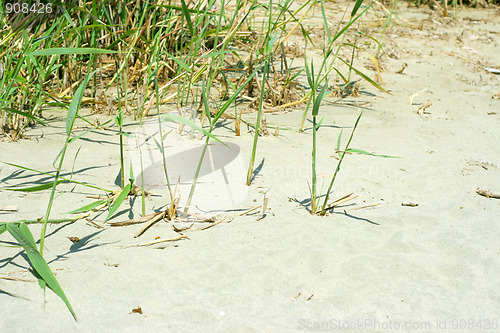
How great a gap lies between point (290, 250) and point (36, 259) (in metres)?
0.68

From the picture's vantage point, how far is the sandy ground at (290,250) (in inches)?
53.7

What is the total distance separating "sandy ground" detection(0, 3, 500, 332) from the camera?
1365 millimetres

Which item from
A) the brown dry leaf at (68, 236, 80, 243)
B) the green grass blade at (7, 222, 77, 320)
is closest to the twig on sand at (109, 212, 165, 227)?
the brown dry leaf at (68, 236, 80, 243)

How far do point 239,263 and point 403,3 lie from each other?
4.36 metres

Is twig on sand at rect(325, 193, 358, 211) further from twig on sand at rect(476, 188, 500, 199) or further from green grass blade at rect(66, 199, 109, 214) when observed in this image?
green grass blade at rect(66, 199, 109, 214)

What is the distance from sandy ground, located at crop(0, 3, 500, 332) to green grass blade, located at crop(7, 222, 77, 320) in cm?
6

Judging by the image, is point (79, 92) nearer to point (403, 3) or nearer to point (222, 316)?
point (222, 316)

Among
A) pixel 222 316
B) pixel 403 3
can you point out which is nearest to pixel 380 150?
pixel 222 316

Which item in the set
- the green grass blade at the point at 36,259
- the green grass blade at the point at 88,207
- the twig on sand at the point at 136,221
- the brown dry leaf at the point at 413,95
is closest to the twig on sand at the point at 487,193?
the brown dry leaf at the point at 413,95

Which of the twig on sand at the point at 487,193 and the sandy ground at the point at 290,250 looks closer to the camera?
the sandy ground at the point at 290,250

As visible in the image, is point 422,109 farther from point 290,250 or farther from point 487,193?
point 290,250

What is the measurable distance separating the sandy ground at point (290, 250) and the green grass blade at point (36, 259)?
0.18 ft

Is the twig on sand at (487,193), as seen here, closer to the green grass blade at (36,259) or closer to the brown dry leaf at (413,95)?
the brown dry leaf at (413,95)

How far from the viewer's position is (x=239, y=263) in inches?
61.6
